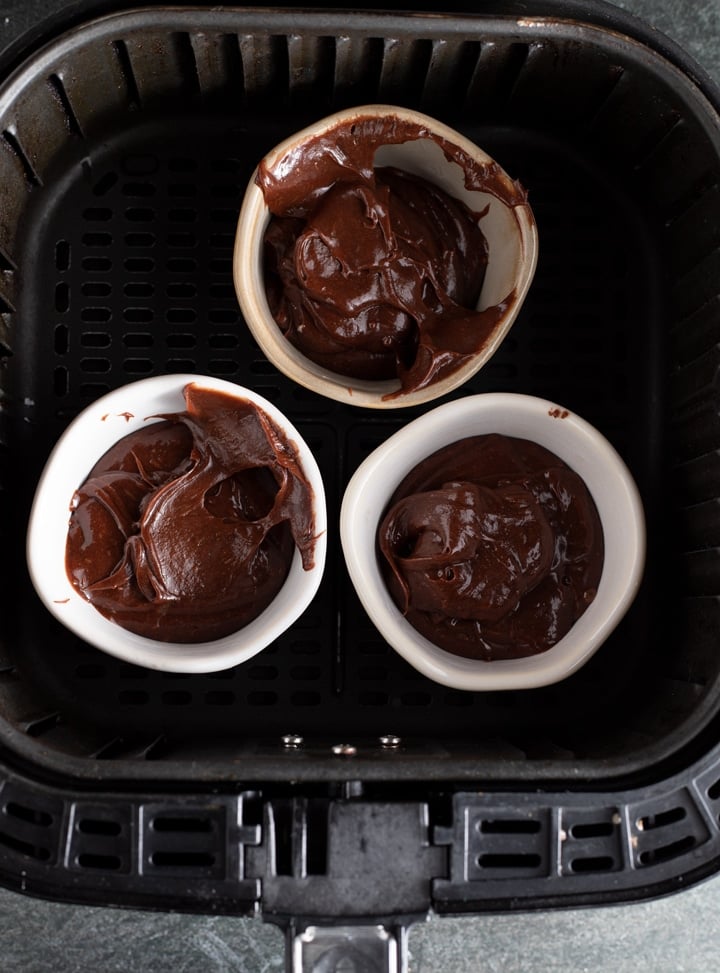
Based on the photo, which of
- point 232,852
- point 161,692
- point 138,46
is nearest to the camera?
point 232,852

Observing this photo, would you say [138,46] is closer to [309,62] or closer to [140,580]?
[309,62]

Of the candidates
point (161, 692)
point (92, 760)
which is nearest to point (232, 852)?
point (92, 760)

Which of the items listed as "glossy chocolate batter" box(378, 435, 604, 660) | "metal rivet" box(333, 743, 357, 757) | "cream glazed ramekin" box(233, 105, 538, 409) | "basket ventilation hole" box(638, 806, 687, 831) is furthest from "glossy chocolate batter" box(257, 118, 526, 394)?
"basket ventilation hole" box(638, 806, 687, 831)

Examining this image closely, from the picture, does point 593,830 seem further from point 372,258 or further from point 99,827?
point 372,258

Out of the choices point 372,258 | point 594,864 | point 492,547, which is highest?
point 372,258

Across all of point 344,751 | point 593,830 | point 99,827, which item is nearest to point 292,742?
point 344,751

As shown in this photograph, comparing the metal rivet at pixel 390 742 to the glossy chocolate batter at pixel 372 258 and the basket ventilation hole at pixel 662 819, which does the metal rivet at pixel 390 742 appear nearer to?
the basket ventilation hole at pixel 662 819

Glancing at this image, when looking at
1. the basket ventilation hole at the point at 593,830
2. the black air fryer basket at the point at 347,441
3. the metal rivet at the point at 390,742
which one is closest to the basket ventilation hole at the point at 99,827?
the black air fryer basket at the point at 347,441
